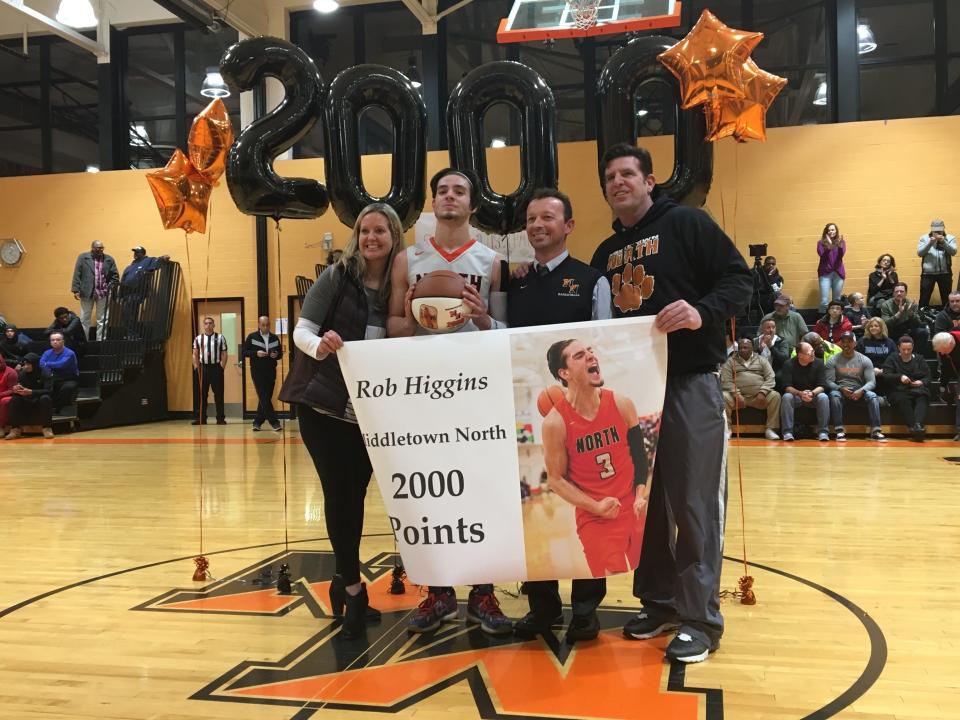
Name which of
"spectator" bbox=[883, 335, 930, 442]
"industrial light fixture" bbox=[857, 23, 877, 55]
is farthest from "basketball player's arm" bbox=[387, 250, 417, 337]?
"industrial light fixture" bbox=[857, 23, 877, 55]

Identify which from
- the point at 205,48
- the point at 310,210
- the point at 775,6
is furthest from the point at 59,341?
the point at 775,6

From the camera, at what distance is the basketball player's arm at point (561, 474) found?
2.57 meters

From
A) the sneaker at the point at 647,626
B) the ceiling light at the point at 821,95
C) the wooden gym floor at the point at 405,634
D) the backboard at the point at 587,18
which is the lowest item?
the wooden gym floor at the point at 405,634

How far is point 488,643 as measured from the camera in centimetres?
270

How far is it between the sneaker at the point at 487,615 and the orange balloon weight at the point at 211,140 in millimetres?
2490

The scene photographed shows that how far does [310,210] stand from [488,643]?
87.5 inches

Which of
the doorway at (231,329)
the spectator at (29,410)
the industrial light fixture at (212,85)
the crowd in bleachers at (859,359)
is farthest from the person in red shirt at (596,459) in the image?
the industrial light fixture at (212,85)

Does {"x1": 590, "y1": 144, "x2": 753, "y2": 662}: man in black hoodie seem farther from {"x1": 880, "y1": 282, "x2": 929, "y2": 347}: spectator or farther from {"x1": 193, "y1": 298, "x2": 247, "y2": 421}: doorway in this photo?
{"x1": 193, "y1": 298, "x2": 247, "y2": 421}: doorway

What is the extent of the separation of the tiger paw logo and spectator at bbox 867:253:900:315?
354 inches

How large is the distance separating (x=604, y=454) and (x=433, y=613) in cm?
92

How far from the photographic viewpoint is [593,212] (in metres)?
12.1

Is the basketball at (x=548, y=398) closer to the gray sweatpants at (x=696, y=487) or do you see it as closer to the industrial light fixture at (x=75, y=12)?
the gray sweatpants at (x=696, y=487)

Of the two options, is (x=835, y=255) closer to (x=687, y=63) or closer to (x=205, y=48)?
(x=687, y=63)

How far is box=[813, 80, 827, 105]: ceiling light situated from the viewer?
12.1 meters
